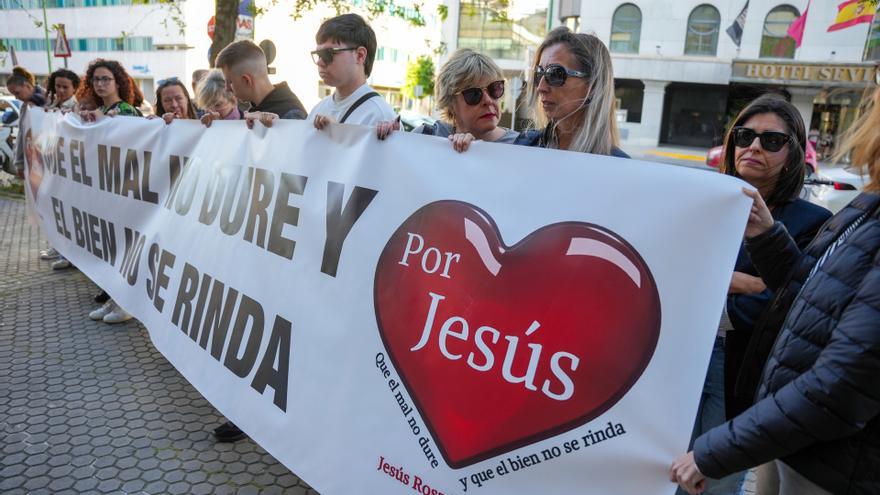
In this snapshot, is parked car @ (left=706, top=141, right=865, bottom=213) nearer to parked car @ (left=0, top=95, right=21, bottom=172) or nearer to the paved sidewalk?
the paved sidewalk

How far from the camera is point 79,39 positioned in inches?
1775

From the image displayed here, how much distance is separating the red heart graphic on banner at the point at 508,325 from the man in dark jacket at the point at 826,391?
279 mm

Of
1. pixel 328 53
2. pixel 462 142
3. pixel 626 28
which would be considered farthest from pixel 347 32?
pixel 626 28

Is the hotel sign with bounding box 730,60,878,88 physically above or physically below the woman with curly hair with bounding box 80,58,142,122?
above

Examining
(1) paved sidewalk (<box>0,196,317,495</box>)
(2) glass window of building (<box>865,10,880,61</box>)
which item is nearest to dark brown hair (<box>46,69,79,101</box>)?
(1) paved sidewalk (<box>0,196,317,495</box>)

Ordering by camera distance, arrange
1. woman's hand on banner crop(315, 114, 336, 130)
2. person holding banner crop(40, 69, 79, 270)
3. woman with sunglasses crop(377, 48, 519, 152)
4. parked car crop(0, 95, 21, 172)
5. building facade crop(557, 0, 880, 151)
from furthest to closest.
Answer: building facade crop(557, 0, 880, 151), parked car crop(0, 95, 21, 172), person holding banner crop(40, 69, 79, 270), woman with sunglasses crop(377, 48, 519, 152), woman's hand on banner crop(315, 114, 336, 130)

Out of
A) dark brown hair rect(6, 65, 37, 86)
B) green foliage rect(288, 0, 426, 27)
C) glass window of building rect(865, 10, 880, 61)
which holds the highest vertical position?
glass window of building rect(865, 10, 880, 61)

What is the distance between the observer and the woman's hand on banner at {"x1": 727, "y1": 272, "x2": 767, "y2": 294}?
1.76 meters

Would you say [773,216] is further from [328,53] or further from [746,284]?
[328,53]

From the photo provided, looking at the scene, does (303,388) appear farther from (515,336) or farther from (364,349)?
(515,336)

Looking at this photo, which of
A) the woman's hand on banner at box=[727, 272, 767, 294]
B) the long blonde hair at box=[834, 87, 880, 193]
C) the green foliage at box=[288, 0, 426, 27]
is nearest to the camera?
the long blonde hair at box=[834, 87, 880, 193]

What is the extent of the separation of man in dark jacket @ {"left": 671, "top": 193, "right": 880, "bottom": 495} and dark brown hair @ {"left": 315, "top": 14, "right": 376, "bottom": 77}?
2428 mm

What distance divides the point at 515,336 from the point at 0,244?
760cm

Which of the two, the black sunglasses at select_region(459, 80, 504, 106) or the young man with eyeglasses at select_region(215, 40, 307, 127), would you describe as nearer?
the black sunglasses at select_region(459, 80, 504, 106)
